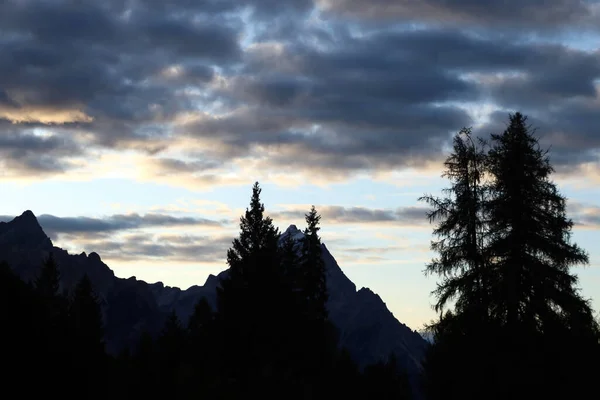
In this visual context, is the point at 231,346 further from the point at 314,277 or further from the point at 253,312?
the point at 314,277

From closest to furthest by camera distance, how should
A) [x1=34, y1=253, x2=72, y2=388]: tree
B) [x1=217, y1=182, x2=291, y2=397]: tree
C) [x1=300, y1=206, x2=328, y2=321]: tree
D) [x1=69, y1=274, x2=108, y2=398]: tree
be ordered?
[x1=34, y1=253, x2=72, y2=388]: tree < [x1=69, y1=274, x2=108, y2=398]: tree < [x1=217, y1=182, x2=291, y2=397]: tree < [x1=300, y1=206, x2=328, y2=321]: tree

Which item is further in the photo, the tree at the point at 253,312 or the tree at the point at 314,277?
the tree at the point at 314,277

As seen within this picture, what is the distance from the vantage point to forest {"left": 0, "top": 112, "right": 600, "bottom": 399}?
21.4m

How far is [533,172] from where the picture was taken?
39.7 meters

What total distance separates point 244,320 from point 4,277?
3381 centimetres

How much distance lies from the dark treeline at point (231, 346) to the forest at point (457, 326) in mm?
54

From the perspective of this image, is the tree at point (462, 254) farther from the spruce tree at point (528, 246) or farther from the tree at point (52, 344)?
the tree at point (52, 344)

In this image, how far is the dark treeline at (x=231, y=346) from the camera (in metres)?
20.9

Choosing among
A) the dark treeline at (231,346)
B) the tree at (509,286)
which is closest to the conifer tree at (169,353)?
the dark treeline at (231,346)

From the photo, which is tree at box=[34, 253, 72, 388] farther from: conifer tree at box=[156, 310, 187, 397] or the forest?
conifer tree at box=[156, 310, 187, 397]

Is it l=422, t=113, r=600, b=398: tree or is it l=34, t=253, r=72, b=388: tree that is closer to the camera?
l=34, t=253, r=72, b=388: tree

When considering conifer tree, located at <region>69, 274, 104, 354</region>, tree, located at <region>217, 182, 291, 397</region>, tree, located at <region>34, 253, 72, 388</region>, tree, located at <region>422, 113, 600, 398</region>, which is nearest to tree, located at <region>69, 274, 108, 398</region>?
conifer tree, located at <region>69, 274, 104, 354</region>

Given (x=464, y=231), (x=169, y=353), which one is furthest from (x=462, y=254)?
(x=169, y=353)

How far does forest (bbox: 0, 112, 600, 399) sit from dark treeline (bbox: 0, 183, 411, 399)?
0.05m
